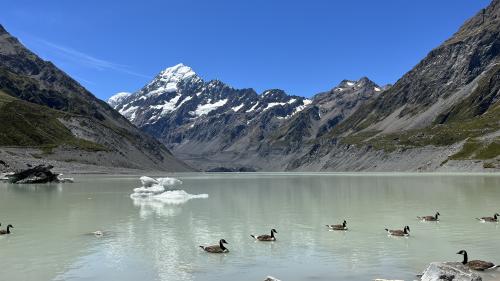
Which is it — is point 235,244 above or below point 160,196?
below

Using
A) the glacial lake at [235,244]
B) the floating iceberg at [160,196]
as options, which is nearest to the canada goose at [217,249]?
the glacial lake at [235,244]

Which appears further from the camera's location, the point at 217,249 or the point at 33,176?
Answer: the point at 33,176

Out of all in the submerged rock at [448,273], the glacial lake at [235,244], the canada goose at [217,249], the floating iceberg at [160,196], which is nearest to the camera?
the submerged rock at [448,273]

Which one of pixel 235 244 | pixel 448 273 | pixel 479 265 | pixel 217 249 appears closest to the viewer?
pixel 448 273

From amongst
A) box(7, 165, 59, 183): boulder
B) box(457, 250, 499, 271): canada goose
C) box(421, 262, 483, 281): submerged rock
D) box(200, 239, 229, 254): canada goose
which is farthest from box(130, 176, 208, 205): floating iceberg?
box(7, 165, 59, 183): boulder

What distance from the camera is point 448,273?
68.0 ft

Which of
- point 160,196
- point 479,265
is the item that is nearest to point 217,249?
point 479,265

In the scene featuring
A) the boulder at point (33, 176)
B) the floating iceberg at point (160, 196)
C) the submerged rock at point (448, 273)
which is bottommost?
the submerged rock at point (448, 273)

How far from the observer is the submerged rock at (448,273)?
67.7 ft

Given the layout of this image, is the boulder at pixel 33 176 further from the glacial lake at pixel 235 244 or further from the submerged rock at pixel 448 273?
the submerged rock at pixel 448 273

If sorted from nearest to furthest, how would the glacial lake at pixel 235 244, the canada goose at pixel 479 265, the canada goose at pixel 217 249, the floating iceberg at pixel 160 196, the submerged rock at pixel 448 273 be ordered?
the submerged rock at pixel 448 273
the canada goose at pixel 479 265
the glacial lake at pixel 235 244
the canada goose at pixel 217 249
the floating iceberg at pixel 160 196

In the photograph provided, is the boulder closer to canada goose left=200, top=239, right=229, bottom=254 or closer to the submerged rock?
canada goose left=200, top=239, right=229, bottom=254

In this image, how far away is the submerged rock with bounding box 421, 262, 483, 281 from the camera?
20625mm

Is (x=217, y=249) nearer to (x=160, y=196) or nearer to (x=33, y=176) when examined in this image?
(x=160, y=196)
